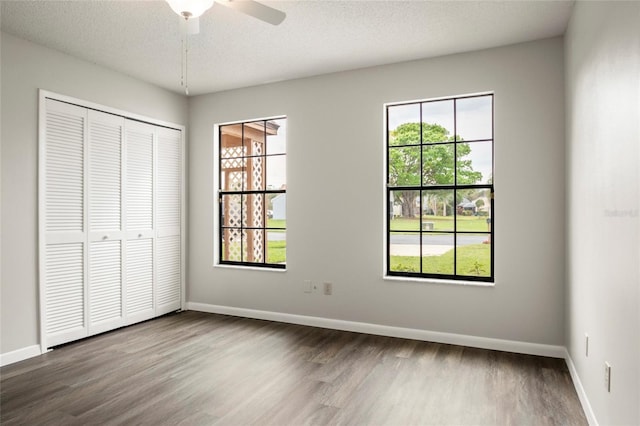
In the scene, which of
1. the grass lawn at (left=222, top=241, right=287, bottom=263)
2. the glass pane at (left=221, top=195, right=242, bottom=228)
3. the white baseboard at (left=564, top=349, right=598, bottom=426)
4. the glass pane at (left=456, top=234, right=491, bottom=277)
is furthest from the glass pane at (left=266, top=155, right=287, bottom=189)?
the white baseboard at (left=564, top=349, right=598, bottom=426)

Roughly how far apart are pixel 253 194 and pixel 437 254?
217 centimetres

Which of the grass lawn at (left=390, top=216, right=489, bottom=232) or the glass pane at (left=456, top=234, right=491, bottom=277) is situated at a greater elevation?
the grass lawn at (left=390, top=216, right=489, bottom=232)

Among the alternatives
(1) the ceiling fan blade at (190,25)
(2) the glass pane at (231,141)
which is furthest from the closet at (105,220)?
(1) the ceiling fan blade at (190,25)

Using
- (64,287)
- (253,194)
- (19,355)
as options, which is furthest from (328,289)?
(19,355)

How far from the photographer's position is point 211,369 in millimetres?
3109

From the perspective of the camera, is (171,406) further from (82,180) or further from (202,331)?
(82,180)

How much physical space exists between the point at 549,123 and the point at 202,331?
3.65 meters

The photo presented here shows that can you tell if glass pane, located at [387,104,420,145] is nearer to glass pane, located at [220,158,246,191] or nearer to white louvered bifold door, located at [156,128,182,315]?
glass pane, located at [220,158,246,191]

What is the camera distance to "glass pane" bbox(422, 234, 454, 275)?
12.5ft

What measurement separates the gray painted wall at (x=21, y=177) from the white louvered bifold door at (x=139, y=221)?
0.85m

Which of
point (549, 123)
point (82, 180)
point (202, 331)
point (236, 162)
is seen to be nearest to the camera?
point (549, 123)

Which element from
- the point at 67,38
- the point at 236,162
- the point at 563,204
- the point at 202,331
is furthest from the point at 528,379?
the point at 67,38

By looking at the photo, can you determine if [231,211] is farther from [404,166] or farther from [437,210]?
[437,210]

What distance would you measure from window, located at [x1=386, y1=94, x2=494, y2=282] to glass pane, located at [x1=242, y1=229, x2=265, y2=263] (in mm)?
1485
